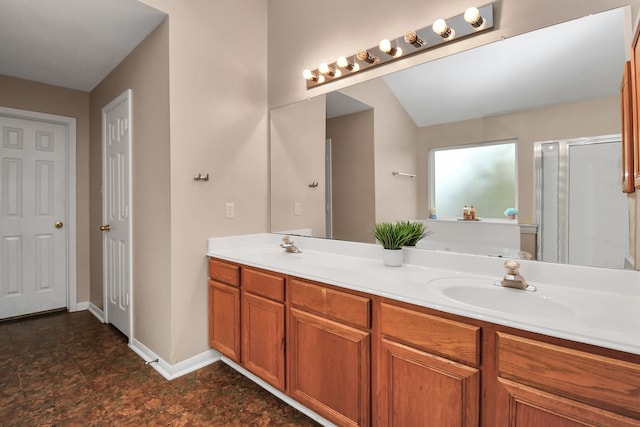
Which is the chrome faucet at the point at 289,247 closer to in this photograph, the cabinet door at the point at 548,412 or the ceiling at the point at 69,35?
the cabinet door at the point at 548,412

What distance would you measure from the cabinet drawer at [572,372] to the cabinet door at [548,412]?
17mm

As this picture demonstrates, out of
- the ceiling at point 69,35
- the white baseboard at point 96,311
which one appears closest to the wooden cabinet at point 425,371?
the ceiling at point 69,35

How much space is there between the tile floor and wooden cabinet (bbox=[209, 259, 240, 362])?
209mm

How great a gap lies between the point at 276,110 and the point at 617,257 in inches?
91.1

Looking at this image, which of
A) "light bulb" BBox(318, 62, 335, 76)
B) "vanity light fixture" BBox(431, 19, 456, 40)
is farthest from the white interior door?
"vanity light fixture" BBox(431, 19, 456, 40)

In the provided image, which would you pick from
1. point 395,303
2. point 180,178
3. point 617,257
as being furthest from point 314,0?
point 617,257

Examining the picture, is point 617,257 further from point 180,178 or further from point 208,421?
point 180,178

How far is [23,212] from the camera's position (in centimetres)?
330

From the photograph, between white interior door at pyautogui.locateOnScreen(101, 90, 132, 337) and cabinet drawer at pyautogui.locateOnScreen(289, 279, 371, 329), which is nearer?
cabinet drawer at pyautogui.locateOnScreen(289, 279, 371, 329)

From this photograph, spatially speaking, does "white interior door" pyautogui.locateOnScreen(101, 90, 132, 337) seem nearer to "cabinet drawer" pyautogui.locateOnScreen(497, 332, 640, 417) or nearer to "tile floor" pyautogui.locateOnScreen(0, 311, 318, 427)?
"tile floor" pyautogui.locateOnScreen(0, 311, 318, 427)

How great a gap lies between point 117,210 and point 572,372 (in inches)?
126

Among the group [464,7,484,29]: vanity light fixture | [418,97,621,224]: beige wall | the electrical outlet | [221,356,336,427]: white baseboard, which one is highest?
[464,7,484,29]: vanity light fixture

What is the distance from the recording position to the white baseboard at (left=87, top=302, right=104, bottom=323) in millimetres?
3312

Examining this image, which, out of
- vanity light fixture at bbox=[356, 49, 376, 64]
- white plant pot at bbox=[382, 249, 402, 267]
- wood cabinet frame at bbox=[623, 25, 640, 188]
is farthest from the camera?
vanity light fixture at bbox=[356, 49, 376, 64]
